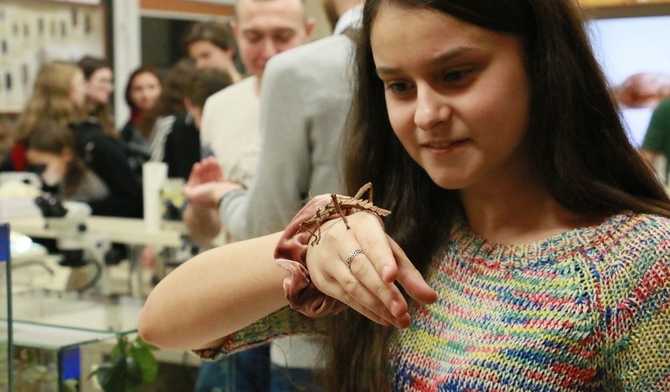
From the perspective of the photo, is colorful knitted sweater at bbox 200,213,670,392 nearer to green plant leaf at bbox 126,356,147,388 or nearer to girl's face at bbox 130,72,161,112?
green plant leaf at bbox 126,356,147,388

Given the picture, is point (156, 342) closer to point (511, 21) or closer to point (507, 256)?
point (507, 256)

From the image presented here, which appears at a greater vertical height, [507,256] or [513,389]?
[507,256]

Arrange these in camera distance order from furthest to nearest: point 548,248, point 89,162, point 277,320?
point 89,162 < point 277,320 < point 548,248

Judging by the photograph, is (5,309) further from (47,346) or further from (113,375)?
(113,375)

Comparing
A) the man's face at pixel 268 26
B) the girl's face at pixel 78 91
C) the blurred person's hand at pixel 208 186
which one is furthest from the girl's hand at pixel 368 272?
the girl's face at pixel 78 91

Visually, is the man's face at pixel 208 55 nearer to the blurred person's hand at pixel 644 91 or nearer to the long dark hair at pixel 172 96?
the long dark hair at pixel 172 96

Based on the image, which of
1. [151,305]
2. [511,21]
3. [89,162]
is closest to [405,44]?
[511,21]

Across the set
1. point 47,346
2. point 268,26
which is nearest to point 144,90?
point 268,26

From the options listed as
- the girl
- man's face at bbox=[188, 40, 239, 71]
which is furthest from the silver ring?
the girl
